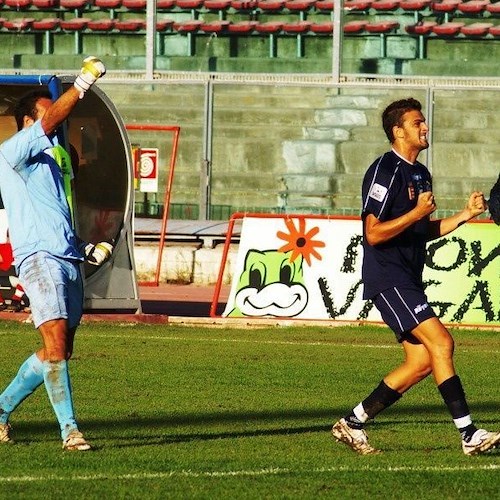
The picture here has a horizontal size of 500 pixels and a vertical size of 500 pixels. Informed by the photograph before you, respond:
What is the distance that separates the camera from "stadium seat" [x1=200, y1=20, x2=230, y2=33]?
31.4 m

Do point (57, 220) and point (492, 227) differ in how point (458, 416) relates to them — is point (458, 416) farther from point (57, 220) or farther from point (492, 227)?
point (492, 227)

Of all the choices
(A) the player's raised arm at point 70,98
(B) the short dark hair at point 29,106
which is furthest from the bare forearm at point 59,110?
(B) the short dark hair at point 29,106

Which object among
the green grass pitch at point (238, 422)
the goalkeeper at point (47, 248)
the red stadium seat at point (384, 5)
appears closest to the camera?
the green grass pitch at point (238, 422)

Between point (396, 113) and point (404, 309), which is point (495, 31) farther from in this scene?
point (404, 309)

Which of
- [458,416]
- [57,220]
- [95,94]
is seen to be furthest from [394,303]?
[95,94]

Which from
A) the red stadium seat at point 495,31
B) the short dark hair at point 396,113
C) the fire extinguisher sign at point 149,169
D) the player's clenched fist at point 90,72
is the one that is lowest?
the fire extinguisher sign at point 149,169

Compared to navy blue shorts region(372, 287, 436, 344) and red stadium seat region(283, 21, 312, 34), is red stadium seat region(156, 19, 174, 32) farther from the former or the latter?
navy blue shorts region(372, 287, 436, 344)

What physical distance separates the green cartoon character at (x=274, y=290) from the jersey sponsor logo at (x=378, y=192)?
9.50m

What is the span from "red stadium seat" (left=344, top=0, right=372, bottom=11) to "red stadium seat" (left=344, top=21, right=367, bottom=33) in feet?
2.72

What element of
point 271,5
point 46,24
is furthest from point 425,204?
point 46,24

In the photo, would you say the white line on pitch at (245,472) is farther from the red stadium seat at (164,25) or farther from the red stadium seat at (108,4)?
the red stadium seat at (108,4)

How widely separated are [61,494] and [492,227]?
1154 cm

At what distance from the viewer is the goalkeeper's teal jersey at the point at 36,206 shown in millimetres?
8555

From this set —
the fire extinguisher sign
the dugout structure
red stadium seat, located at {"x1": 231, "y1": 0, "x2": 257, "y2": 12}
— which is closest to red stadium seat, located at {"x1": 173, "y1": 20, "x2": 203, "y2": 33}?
red stadium seat, located at {"x1": 231, "y1": 0, "x2": 257, "y2": 12}
